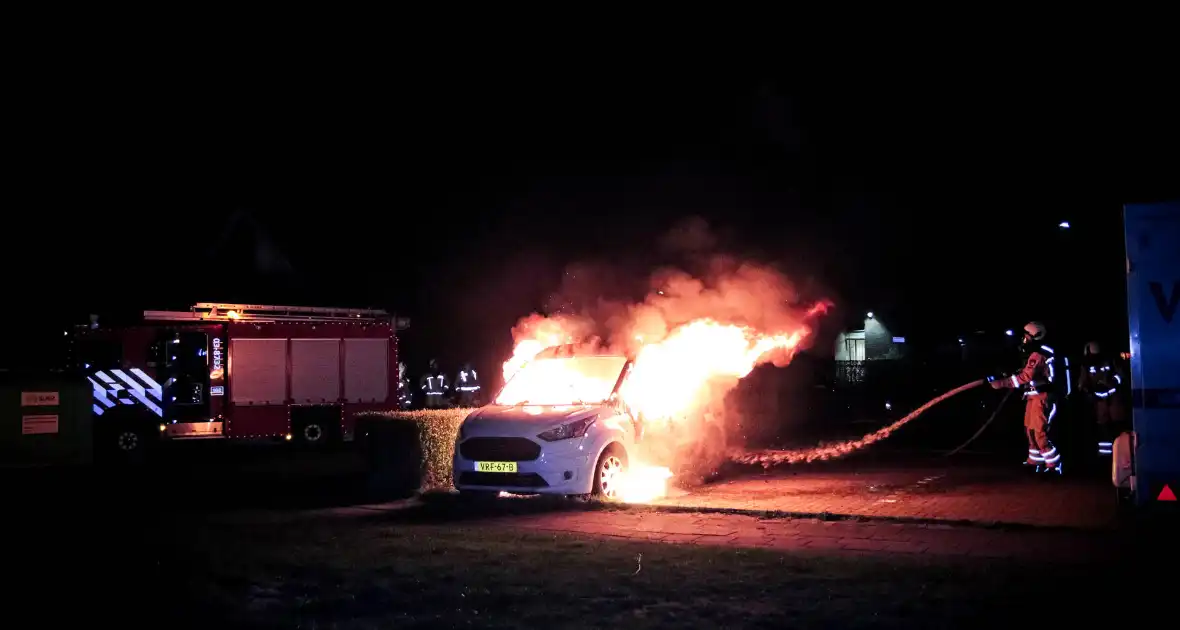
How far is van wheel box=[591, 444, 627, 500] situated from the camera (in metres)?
11.2

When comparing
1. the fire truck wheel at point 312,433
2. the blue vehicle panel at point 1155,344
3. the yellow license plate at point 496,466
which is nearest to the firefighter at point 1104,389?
Result: the blue vehicle panel at point 1155,344

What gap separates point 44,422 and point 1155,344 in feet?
52.4

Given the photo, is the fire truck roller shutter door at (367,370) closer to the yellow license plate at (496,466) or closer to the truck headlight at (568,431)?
the yellow license plate at (496,466)

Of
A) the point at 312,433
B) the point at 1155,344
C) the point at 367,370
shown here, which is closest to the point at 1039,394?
the point at 1155,344

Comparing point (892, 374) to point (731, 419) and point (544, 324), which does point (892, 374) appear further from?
point (544, 324)

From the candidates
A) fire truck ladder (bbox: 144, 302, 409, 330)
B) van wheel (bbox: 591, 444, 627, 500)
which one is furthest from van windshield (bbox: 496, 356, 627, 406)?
fire truck ladder (bbox: 144, 302, 409, 330)

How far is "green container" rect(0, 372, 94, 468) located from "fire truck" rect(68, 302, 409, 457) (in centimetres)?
123

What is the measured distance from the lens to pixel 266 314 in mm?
21500

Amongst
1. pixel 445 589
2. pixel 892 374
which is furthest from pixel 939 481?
pixel 892 374

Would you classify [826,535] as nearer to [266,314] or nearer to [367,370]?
[367,370]

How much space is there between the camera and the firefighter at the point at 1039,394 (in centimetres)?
1283

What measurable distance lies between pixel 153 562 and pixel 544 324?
722cm

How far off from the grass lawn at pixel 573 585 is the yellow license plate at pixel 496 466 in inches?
71.0

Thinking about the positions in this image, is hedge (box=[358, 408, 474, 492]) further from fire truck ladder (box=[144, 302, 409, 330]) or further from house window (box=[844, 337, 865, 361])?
house window (box=[844, 337, 865, 361])
